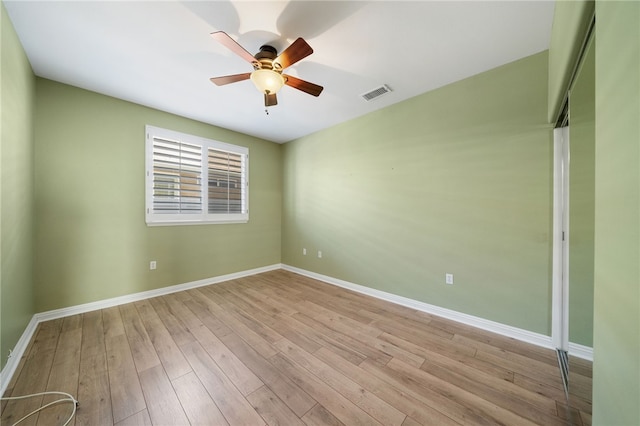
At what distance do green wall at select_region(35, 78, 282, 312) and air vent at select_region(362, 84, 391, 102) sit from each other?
8.43 ft

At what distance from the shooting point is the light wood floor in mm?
1315

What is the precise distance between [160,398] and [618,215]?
2.38 meters

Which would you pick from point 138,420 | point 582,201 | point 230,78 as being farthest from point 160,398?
point 582,201

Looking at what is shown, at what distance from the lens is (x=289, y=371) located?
1.66 metres

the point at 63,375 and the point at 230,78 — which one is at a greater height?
the point at 230,78

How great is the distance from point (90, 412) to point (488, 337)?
312 centimetres

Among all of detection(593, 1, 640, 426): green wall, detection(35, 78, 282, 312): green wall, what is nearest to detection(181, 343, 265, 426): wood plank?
detection(593, 1, 640, 426): green wall

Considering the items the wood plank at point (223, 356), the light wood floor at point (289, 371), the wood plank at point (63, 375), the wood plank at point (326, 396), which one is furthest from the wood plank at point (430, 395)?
the wood plank at point (63, 375)

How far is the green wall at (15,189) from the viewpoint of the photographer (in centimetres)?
156

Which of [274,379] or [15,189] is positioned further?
[15,189]

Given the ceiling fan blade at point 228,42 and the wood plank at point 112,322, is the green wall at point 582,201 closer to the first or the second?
the ceiling fan blade at point 228,42

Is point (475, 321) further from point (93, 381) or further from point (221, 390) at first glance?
point (93, 381)

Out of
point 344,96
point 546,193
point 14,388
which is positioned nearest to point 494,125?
point 546,193

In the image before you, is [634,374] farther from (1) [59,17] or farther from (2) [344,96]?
(1) [59,17]
